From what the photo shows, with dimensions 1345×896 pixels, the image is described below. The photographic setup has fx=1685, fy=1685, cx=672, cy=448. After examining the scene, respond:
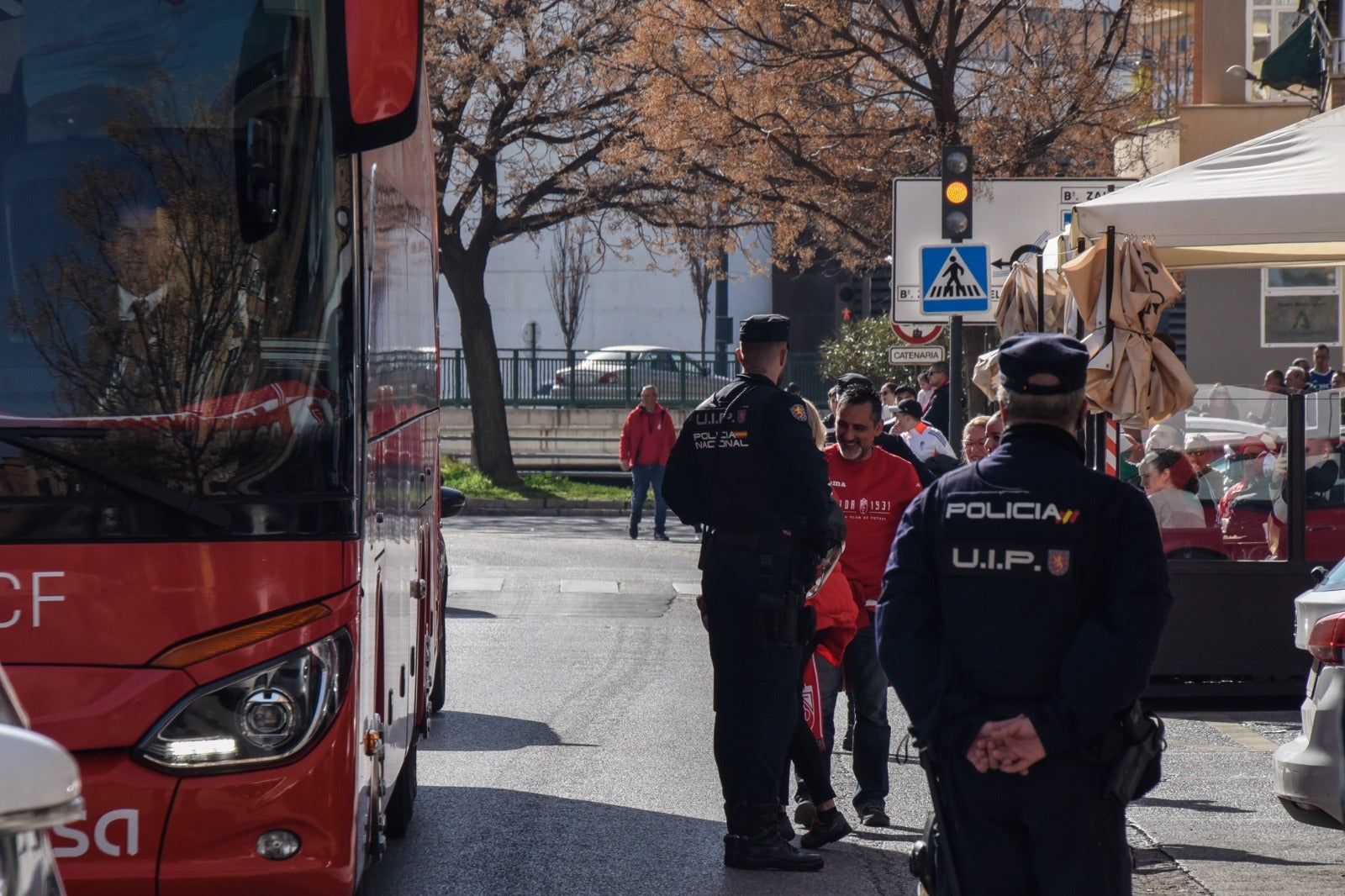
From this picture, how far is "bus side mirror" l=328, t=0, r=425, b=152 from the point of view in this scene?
414cm

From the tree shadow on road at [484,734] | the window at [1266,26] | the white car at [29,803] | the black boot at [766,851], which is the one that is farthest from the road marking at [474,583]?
the window at [1266,26]

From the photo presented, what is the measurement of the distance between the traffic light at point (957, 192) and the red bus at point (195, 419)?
9106 millimetres

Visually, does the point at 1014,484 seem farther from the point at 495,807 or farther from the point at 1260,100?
the point at 1260,100

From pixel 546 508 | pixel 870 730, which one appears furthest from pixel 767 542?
pixel 546 508

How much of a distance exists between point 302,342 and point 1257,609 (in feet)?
21.9

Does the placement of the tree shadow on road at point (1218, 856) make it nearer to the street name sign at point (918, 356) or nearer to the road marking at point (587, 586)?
the road marking at point (587, 586)

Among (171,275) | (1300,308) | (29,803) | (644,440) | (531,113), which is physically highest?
(531,113)

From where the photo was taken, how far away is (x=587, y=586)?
15.4 metres

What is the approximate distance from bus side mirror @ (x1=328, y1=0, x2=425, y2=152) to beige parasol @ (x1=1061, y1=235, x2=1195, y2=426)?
5.06m

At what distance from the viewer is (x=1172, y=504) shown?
966 cm

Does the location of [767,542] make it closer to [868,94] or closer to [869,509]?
[869,509]

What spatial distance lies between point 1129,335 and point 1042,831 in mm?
5345

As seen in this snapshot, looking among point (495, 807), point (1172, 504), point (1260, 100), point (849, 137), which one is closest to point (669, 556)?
point (849, 137)

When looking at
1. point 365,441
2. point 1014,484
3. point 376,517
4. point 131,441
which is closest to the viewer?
point 1014,484
